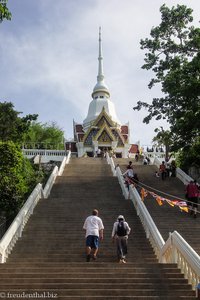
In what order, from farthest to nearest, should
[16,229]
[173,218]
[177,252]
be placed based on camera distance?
[173,218] → [16,229] → [177,252]

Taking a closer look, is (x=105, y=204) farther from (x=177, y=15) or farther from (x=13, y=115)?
(x=13, y=115)

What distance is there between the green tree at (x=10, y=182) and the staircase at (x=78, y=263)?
44.3 inches

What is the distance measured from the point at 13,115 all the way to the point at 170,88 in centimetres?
1426

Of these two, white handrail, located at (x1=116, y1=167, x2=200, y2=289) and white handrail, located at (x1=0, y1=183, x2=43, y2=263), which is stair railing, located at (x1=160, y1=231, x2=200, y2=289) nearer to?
white handrail, located at (x1=116, y1=167, x2=200, y2=289)

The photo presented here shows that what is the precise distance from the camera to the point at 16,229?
43.4ft

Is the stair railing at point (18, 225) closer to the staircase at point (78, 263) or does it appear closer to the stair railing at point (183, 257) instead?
the staircase at point (78, 263)

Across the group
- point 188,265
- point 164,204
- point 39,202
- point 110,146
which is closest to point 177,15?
point 164,204

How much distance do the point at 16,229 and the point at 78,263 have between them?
3.90 metres

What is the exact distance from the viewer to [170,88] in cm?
2214

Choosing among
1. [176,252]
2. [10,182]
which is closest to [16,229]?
[176,252]

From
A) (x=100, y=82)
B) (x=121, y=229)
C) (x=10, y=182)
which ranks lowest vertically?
(x=121, y=229)

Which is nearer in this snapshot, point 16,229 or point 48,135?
point 16,229

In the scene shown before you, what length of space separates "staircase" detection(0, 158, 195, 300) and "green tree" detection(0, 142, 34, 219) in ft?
3.69

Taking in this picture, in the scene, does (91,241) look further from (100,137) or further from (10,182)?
(100,137)
